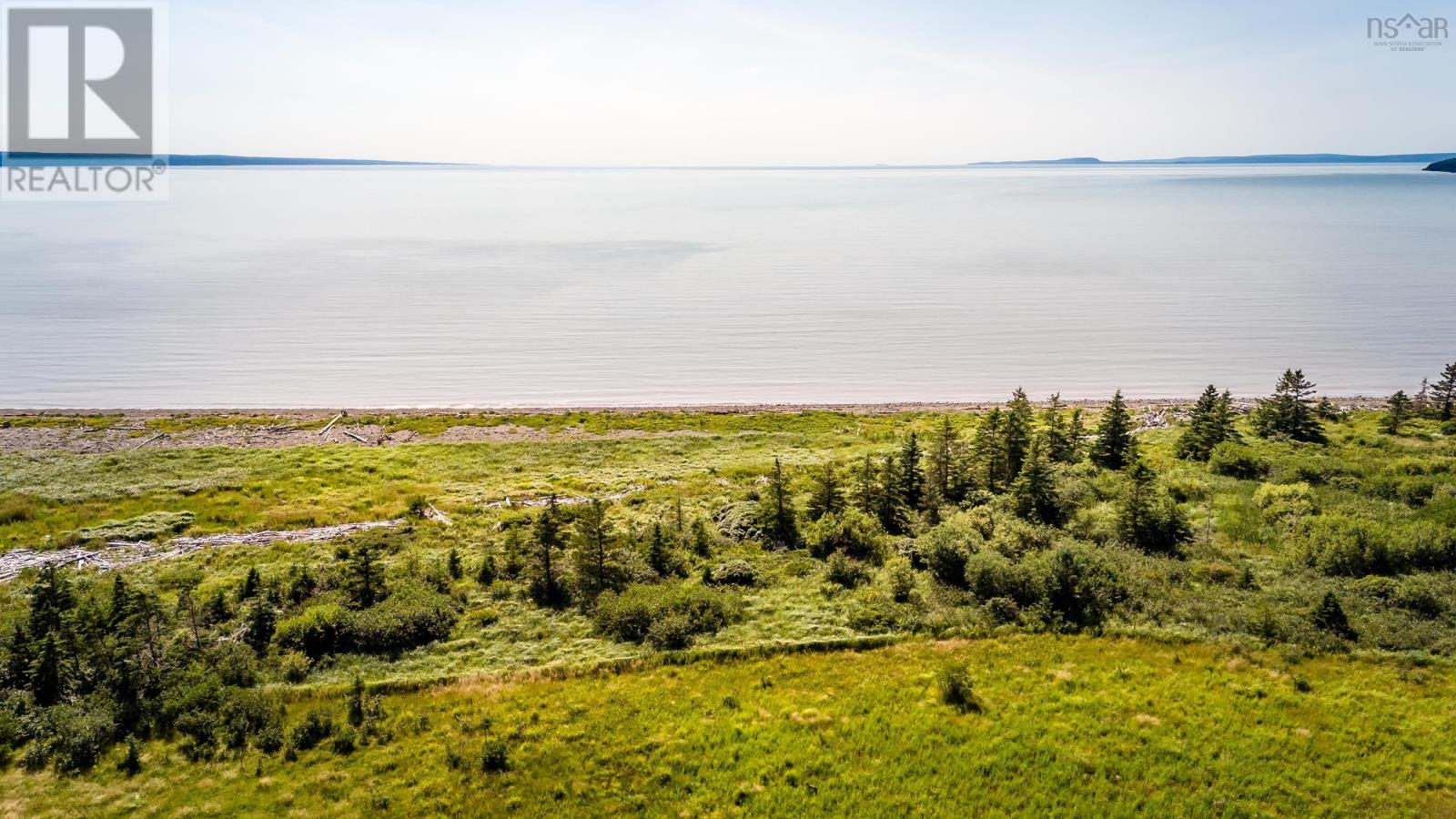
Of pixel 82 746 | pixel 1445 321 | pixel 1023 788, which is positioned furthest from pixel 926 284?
pixel 82 746

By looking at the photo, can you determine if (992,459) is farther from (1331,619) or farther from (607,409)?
(607,409)

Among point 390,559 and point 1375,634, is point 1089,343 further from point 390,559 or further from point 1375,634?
point 390,559

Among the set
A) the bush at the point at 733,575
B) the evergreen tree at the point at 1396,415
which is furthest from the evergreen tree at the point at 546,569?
the evergreen tree at the point at 1396,415

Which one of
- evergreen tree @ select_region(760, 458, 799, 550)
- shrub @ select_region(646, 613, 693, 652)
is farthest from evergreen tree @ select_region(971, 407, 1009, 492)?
shrub @ select_region(646, 613, 693, 652)

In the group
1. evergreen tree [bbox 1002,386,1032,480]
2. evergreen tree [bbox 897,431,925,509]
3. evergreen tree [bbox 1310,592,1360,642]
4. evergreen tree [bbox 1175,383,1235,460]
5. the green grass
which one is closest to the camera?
the green grass

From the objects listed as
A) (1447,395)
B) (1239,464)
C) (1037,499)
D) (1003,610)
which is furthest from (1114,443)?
(1447,395)

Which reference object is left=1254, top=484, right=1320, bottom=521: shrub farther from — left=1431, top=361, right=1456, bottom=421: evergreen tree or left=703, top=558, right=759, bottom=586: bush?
left=1431, top=361, right=1456, bottom=421: evergreen tree

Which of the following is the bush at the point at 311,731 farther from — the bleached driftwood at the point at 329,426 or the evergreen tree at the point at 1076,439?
the bleached driftwood at the point at 329,426
